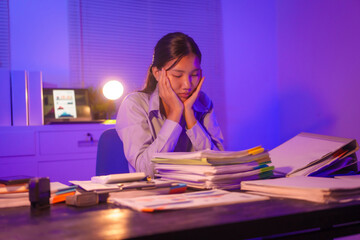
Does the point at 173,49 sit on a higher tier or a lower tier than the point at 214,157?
higher

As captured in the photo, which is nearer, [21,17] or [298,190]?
[298,190]

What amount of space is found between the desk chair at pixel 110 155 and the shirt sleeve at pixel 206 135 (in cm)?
35

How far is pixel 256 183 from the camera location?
876mm

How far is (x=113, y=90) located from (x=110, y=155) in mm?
1850

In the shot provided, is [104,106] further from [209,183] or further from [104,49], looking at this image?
[209,183]

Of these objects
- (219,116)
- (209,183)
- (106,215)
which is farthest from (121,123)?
(219,116)

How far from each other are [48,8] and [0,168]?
1.64m

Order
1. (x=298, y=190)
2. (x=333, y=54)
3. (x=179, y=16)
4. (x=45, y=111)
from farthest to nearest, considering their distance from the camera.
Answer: (x=179, y=16) < (x=333, y=54) < (x=45, y=111) < (x=298, y=190)

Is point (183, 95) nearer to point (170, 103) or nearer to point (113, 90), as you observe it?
point (170, 103)

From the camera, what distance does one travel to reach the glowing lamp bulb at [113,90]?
3.44 meters

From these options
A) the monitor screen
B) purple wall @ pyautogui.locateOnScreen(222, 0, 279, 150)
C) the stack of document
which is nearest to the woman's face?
the stack of document

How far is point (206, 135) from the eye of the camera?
183 centimetres

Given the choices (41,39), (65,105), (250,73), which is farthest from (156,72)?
(250,73)

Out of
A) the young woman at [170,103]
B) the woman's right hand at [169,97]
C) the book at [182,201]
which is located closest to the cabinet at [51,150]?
the young woman at [170,103]
